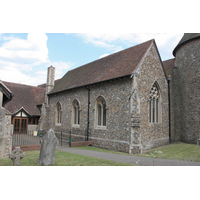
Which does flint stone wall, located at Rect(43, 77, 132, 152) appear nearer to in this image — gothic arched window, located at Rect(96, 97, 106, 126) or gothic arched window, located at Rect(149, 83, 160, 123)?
gothic arched window, located at Rect(96, 97, 106, 126)

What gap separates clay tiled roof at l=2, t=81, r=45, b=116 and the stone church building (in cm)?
848

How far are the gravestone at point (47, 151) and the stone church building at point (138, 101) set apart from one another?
5.80 m

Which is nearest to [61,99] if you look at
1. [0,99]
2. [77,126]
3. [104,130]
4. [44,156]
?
[77,126]

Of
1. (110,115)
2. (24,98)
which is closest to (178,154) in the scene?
(110,115)

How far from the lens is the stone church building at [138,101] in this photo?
485 inches

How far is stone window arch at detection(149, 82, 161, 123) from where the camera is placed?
1399 centimetres

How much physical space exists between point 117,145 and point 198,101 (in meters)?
8.39

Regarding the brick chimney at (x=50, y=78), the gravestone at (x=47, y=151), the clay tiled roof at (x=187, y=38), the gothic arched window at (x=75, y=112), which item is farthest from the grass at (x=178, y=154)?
Result: the brick chimney at (x=50, y=78)

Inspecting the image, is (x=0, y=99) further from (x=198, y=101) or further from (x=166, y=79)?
(x=198, y=101)

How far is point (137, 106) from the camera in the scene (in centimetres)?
1181

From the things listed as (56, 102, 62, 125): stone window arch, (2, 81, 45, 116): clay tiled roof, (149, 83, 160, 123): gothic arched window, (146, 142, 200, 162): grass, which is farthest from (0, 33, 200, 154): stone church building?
(2, 81, 45, 116): clay tiled roof

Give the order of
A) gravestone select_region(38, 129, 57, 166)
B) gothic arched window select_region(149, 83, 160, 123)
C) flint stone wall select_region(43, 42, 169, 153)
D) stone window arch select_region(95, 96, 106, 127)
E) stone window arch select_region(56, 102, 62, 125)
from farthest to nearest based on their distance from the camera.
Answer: stone window arch select_region(56, 102, 62, 125), stone window arch select_region(95, 96, 106, 127), gothic arched window select_region(149, 83, 160, 123), flint stone wall select_region(43, 42, 169, 153), gravestone select_region(38, 129, 57, 166)

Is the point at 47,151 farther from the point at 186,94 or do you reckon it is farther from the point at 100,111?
the point at 186,94

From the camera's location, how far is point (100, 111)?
597 inches
